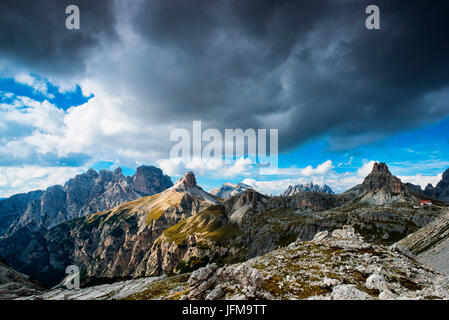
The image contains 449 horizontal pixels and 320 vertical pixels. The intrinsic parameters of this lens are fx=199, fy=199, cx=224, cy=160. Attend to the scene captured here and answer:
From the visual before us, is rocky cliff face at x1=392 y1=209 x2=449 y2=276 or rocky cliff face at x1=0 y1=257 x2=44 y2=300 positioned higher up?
rocky cliff face at x1=392 y1=209 x2=449 y2=276

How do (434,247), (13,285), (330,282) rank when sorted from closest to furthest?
1. (330,282)
2. (434,247)
3. (13,285)

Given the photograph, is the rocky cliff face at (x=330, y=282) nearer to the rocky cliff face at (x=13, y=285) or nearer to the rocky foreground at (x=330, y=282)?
the rocky foreground at (x=330, y=282)

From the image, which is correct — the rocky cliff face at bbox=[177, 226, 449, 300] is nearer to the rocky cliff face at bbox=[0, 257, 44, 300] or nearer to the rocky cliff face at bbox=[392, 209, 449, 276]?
the rocky cliff face at bbox=[392, 209, 449, 276]

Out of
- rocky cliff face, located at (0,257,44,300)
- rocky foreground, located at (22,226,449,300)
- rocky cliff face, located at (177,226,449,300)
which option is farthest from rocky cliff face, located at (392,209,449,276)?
rocky cliff face, located at (0,257,44,300)

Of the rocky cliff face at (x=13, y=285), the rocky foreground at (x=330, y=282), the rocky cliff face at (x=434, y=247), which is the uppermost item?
the rocky foreground at (x=330, y=282)

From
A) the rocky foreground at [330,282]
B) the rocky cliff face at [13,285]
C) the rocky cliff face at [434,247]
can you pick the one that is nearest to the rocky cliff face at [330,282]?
the rocky foreground at [330,282]

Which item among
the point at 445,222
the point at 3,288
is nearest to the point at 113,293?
the point at 3,288

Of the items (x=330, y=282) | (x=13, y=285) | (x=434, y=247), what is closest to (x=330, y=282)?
(x=330, y=282)

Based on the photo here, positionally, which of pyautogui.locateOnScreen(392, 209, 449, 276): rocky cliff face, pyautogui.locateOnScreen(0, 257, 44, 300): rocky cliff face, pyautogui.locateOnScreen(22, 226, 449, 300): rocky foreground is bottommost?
pyautogui.locateOnScreen(0, 257, 44, 300): rocky cliff face

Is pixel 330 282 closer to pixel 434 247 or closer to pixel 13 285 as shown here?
pixel 434 247

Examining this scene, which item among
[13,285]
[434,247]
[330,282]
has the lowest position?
[13,285]
